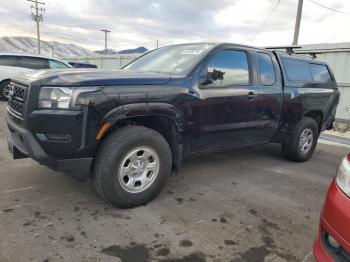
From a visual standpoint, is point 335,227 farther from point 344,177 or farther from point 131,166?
point 131,166

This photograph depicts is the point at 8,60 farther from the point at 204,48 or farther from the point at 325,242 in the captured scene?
the point at 325,242

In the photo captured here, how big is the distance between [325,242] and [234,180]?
2248 mm

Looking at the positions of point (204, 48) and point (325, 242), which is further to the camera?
point (204, 48)

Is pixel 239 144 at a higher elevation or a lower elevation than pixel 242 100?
lower

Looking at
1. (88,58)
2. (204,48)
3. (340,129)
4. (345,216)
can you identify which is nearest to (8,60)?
(204,48)

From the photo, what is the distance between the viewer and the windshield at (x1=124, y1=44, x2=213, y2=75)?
379cm

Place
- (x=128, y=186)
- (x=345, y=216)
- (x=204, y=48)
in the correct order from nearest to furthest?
(x=345, y=216) → (x=128, y=186) → (x=204, y=48)

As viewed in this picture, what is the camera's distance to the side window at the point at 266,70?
179 inches

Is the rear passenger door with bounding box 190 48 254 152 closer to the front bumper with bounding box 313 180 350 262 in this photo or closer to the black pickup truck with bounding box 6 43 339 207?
the black pickup truck with bounding box 6 43 339 207

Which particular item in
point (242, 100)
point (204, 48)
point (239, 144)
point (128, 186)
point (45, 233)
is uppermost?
point (204, 48)

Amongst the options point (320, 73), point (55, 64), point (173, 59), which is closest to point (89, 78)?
point (173, 59)

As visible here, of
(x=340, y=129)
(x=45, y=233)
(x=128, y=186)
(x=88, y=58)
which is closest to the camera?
(x=45, y=233)

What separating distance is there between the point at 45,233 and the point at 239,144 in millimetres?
2690

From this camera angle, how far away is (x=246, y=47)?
14.4 ft
